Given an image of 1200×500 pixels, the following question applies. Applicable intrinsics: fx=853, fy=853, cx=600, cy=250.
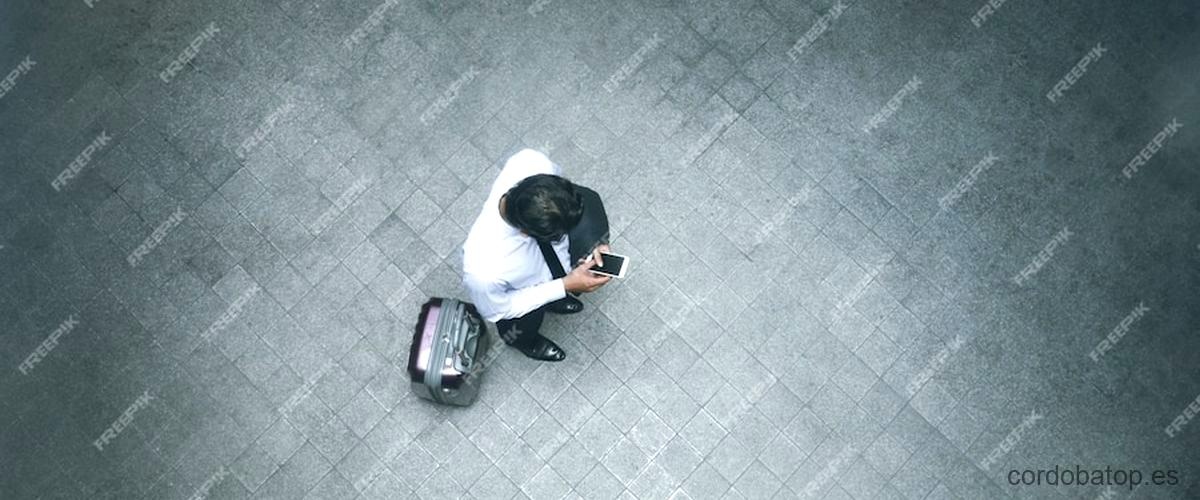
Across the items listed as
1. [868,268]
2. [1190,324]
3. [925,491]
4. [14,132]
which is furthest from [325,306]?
[1190,324]

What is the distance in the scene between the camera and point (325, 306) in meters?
6.34

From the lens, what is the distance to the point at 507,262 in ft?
15.4

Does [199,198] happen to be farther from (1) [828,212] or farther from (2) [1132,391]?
(2) [1132,391]

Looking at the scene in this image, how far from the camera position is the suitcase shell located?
554cm
